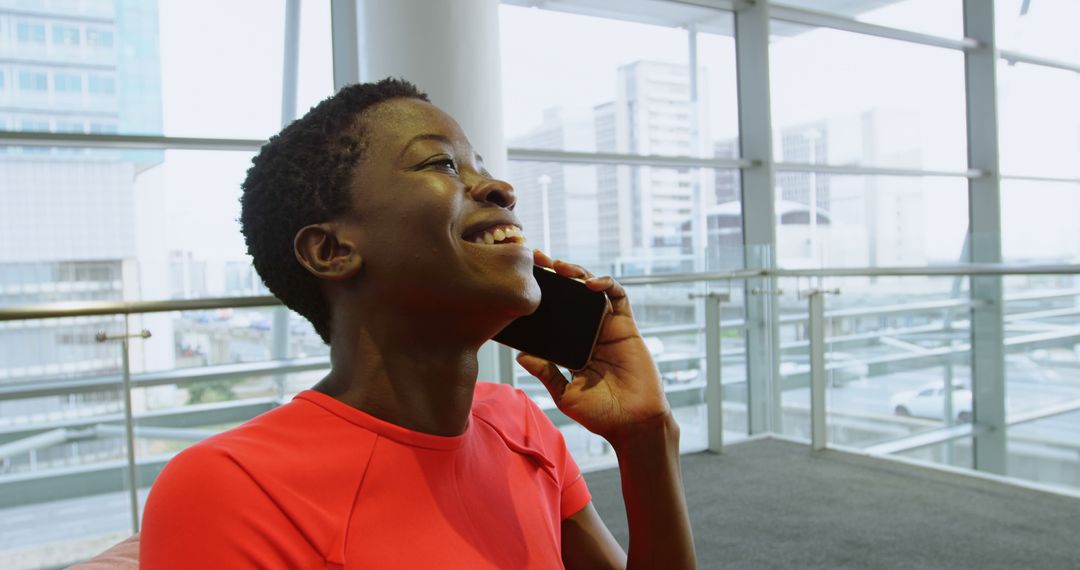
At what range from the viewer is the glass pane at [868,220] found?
7.00 m

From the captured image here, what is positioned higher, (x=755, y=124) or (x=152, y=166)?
(x=755, y=124)

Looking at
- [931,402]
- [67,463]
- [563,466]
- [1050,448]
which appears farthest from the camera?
[931,402]

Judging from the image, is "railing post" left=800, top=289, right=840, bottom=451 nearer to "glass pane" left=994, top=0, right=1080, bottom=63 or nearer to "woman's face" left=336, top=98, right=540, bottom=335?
"woman's face" left=336, top=98, right=540, bottom=335

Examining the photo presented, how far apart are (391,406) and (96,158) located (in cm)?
468

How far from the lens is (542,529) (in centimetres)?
87

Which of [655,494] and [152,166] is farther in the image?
[152,166]

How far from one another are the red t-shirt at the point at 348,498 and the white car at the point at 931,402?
3.89 m

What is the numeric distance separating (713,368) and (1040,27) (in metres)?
A: 6.39

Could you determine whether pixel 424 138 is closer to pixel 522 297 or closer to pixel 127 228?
pixel 522 297

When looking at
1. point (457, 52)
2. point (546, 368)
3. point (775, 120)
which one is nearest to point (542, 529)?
point (546, 368)

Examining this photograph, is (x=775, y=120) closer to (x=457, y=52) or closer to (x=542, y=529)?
(x=457, y=52)

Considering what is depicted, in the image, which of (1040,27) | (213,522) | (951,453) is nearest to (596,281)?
(213,522)

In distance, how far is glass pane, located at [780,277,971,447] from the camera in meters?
4.10

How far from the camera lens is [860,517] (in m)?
2.86
